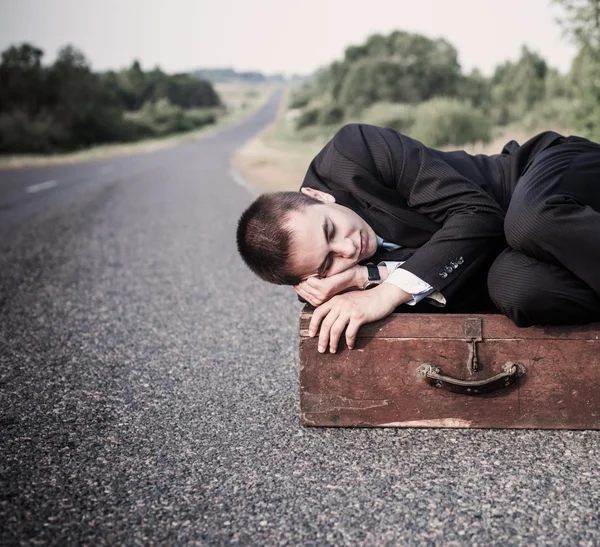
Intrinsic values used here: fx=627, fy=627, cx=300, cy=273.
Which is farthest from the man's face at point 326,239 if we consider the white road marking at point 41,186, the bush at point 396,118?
the bush at point 396,118

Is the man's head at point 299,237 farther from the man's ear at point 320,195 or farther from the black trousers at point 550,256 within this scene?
the black trousers at point 550,256

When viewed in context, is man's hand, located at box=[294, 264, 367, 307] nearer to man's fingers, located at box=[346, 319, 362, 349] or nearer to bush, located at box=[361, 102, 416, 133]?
man's fingers, located at box=[346, 319, 362, 349]

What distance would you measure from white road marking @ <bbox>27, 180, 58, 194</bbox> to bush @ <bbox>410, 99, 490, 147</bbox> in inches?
364

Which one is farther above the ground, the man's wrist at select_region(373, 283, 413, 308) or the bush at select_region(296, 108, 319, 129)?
the bush at select_region(296, 108, 319, 129)

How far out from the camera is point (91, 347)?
136 inches

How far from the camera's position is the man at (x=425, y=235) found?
221 cm

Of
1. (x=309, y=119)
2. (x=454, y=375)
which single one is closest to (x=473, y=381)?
(x=454, y=375)

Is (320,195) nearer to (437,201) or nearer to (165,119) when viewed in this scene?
(437,201)

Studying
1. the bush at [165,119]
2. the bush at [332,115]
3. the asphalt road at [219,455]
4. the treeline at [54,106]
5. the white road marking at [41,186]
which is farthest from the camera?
the bush at [165,119]

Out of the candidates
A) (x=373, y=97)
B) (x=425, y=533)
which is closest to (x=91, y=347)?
(x=425, y=533)

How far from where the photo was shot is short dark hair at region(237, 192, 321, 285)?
7.61 ft

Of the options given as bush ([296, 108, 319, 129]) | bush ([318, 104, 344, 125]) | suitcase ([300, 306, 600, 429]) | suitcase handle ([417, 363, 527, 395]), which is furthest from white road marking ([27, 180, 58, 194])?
bush ([296, 108, 319, 129])

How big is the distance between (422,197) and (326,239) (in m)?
0.46

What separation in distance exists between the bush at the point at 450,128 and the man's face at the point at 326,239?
14991 mm
